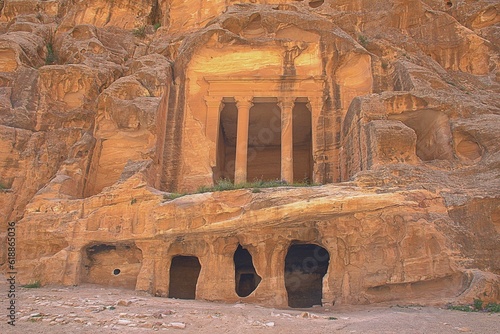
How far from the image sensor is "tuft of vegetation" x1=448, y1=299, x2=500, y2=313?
33.5 feet

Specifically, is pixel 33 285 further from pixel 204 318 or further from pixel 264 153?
pixel 264 153

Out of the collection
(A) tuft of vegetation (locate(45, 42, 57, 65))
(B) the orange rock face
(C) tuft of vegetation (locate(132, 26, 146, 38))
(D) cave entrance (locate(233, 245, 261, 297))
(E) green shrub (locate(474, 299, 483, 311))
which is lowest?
(E) green shrub (locate(474, 299, 483, 311))

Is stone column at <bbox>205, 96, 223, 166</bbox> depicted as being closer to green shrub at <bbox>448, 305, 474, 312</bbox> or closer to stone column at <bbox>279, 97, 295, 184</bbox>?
stone column at <bbox>279, 97, 295, 184</bbox>

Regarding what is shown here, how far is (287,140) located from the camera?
19.2 m

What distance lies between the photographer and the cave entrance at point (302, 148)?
921 inches

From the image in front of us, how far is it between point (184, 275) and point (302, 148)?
1124 centimetres

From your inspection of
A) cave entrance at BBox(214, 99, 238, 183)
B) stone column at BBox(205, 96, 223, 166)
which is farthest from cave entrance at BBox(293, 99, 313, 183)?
stone column at BBox(205, 96, 223, 166)

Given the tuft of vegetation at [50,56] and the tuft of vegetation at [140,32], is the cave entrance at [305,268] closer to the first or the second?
the tuft of vegetation at [50,56]

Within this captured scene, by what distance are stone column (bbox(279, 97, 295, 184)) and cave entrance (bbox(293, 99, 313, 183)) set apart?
271 cm

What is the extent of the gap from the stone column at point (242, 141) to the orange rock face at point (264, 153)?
7 centimetres

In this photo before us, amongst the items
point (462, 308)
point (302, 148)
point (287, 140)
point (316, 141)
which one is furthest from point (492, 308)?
point (302, 148)

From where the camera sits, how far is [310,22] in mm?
20109

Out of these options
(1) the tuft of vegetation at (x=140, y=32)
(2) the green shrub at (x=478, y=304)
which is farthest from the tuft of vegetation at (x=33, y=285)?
(1) the tuft of vegetation at (x=140, y=32)

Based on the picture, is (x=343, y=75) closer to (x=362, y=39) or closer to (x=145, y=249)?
(x=362, y=39)
